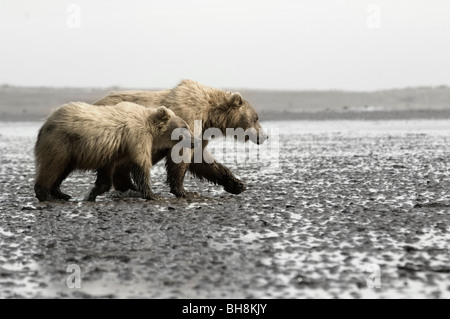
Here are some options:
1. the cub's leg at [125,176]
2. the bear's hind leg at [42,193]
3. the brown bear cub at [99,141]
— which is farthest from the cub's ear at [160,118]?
the bear's hind leg at [42,193]

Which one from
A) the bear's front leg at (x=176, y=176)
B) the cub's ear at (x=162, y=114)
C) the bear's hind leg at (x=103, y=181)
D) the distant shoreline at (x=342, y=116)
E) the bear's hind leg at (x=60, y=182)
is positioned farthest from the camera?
the distant shoreline at (x=342, y=116)

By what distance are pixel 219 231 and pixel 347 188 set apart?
4425mm

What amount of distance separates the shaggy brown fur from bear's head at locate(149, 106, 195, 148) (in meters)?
0.24

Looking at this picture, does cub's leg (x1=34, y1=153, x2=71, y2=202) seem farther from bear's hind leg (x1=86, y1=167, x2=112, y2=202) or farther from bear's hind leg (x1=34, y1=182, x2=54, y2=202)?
bear's hind leg (x1=86, y1=167, x2=112, y2=202)

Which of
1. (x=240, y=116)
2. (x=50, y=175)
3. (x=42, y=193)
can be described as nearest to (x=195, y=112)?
(x=240, y=116)

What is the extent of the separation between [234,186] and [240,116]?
127cm

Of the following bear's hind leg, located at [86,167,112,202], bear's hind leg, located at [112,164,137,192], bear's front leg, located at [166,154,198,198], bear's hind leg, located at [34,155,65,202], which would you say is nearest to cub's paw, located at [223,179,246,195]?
bear's front leg, located at [166,154,198,198]

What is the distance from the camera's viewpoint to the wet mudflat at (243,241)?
5863 millimetres

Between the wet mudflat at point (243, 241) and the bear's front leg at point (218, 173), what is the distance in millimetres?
189

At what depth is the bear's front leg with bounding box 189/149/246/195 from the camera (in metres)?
11.8

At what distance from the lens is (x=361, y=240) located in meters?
7.61

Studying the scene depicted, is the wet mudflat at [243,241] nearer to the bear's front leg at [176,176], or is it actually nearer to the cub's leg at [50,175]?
the cub's leg at [50,175]
